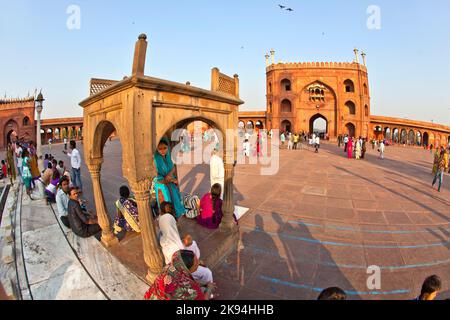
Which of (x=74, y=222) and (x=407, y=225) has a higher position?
(x=74, y=222)

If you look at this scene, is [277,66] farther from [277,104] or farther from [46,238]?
[46,238]

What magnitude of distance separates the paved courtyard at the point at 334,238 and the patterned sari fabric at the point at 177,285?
79cm

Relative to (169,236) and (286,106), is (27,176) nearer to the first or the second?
(169,236)

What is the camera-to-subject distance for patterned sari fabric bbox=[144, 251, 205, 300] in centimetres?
226

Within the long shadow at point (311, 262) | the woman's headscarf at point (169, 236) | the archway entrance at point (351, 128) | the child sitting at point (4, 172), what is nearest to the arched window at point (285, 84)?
the archway entrance at point (351, 128)

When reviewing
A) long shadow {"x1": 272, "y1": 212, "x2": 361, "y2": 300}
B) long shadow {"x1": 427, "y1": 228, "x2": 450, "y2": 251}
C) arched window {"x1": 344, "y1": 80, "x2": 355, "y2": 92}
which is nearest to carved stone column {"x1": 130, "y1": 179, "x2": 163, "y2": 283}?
long shadow {"x1": 272, "y1": 212, "x2": 361, "y2": 300}

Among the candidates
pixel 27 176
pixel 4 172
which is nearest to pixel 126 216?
pixel 27 176

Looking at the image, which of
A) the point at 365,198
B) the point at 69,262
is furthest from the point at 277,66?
the point at 69,262

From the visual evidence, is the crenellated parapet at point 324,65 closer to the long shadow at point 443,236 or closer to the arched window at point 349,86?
the arched window at point 349,86

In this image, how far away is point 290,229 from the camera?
4.68 meters

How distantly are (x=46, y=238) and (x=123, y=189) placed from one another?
5.66 feet

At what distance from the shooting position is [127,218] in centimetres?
408

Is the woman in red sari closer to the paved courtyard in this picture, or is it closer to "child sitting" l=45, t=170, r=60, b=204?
the paved courtyard
